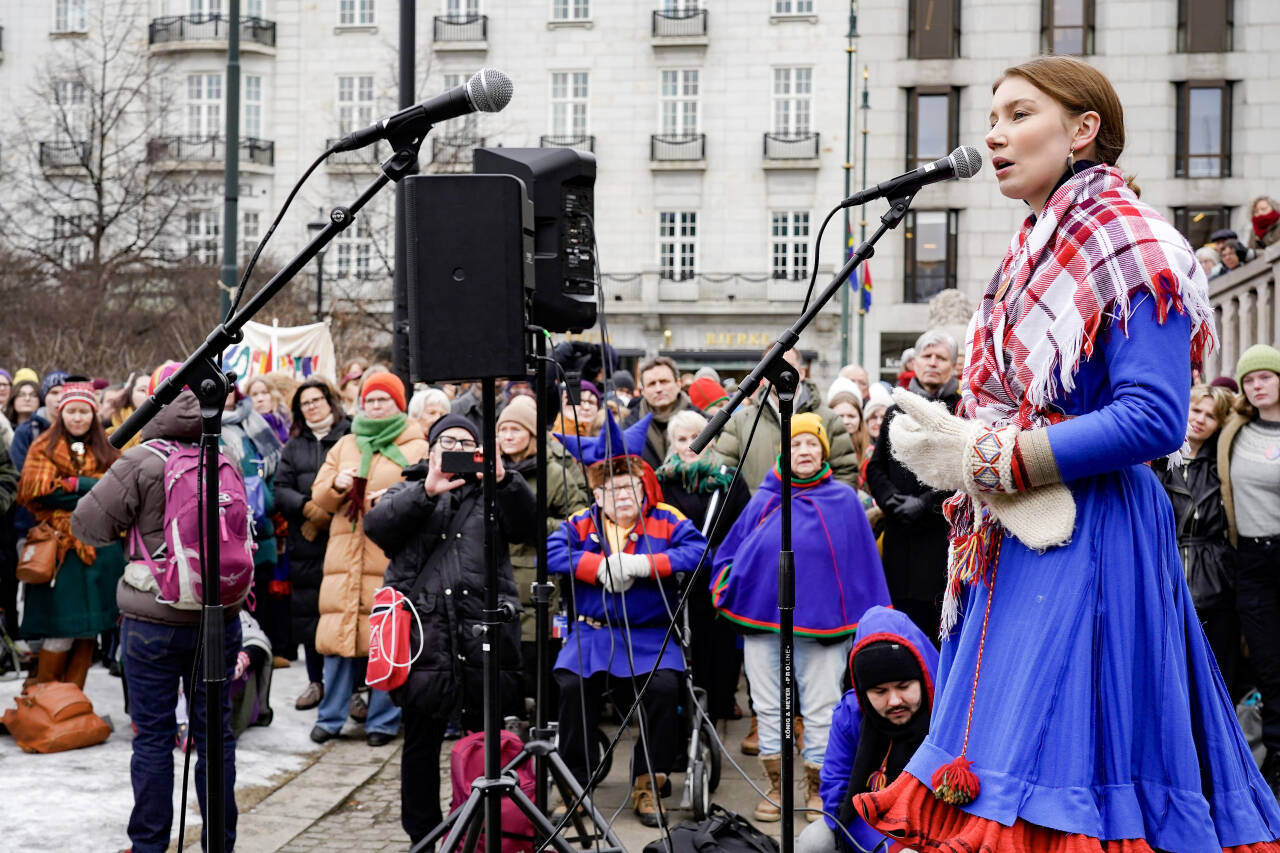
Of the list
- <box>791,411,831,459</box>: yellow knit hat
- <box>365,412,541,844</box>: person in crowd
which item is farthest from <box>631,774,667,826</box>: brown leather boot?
<box>791,411,831,459</box>: yellow knit hat

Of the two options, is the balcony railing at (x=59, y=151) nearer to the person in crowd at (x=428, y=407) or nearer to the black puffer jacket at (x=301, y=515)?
the person in crowd at (x=428, y=407)

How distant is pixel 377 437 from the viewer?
766cm

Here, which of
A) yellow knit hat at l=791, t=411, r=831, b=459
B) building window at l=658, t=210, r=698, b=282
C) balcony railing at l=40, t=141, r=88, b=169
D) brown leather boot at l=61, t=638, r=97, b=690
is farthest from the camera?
building window at l=658, t=210, r=698, b=282

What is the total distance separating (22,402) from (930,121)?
83.7ft

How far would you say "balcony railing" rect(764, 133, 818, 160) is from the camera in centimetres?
3888

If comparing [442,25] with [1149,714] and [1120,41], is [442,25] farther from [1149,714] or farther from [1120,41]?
[1149,714]

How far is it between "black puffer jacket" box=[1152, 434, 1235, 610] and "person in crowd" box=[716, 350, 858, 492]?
184 centimetres

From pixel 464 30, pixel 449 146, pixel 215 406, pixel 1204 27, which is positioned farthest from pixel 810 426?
pixel 464 30

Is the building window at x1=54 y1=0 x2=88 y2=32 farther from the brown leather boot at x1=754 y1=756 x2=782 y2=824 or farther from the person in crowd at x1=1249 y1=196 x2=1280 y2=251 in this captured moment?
the brown leather boot at x1=754 y1=756 x2=782 y2=824

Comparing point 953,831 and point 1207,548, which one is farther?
point 1207,548

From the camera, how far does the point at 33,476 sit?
309 inches

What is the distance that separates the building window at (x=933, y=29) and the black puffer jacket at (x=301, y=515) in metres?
25.7

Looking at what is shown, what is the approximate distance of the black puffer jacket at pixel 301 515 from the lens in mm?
8180

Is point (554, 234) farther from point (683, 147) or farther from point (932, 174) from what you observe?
point (683, 147)
